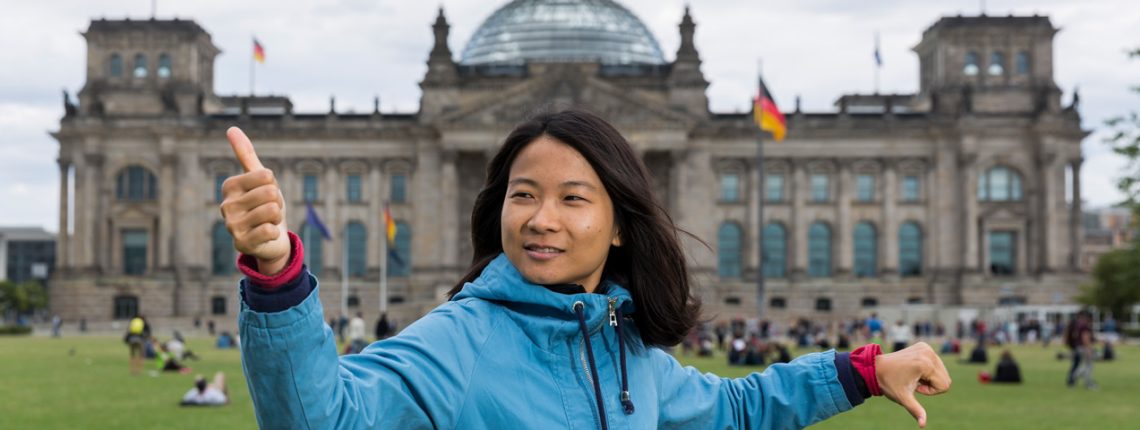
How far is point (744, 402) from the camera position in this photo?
13.3 feet

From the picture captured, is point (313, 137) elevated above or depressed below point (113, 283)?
above

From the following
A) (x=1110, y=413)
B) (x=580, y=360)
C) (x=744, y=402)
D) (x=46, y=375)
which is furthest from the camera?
(x=46, y=375)

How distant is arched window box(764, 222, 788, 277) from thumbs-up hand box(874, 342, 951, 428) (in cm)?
8024

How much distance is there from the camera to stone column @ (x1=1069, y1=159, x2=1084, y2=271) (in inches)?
3238

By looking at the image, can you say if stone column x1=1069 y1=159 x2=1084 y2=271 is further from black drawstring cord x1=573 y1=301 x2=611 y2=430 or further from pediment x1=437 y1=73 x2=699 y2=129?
black drawstring cord x1=573 y1=301 x2=611 y2=430

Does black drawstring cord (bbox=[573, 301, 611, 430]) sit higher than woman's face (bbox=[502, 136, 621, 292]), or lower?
lower

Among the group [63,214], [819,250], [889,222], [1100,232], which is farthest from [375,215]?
[1100,232]

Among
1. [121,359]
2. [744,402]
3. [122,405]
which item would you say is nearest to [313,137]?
[121,359]

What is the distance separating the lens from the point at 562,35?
305 ft

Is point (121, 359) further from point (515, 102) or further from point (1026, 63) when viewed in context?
point (1026, 63)

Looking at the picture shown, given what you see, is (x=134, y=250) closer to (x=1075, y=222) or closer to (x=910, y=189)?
(x=910, y=189)

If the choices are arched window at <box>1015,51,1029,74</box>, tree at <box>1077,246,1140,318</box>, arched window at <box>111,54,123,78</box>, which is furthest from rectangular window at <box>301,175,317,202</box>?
tree at <box>1077,246,1140,318</box>

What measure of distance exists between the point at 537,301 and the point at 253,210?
99cm

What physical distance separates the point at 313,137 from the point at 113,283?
49.0ft
